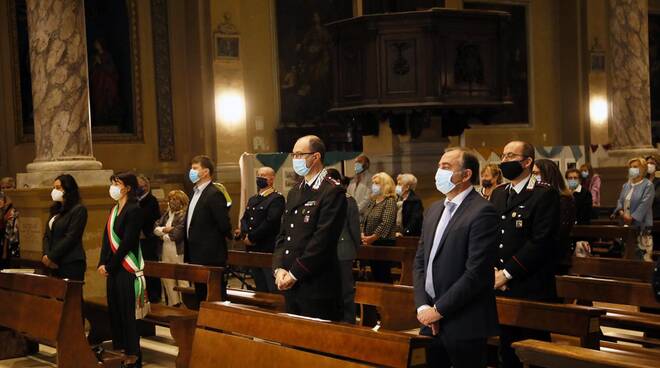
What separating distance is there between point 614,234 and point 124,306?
5.43 meters

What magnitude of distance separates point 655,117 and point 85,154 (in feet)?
55.0

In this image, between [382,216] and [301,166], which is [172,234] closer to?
[382,216]

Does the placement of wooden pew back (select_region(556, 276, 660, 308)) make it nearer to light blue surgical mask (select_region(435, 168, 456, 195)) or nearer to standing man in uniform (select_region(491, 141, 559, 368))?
standing man in uniform (select_region(491, 141, 559, 368))

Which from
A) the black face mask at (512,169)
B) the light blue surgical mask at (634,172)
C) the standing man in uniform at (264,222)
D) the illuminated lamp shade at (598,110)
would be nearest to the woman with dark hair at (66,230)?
the standing man in uniform at (264,222)

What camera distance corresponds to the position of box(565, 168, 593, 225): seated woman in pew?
39.8ft

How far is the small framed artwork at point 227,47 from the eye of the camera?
16375mm

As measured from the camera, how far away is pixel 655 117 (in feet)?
76.5

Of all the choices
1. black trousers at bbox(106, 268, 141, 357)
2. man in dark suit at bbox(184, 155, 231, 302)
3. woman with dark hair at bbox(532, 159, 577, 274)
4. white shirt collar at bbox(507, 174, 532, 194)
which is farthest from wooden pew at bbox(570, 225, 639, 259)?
black trousers at bbox(106, 268, 141, 357)

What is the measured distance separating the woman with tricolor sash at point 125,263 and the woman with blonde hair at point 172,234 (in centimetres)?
282

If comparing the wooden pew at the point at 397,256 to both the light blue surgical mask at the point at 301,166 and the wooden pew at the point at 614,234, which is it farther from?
the light blue surgical mask at the point at 301,166

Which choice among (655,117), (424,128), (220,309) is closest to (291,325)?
(220,309)

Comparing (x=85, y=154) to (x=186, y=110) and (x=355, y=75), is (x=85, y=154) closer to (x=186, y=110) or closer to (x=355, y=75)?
(x=355, y=75)

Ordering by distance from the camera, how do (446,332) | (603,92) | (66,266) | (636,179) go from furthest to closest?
(603,92) → (636,179) → (66,266) → (446,332)

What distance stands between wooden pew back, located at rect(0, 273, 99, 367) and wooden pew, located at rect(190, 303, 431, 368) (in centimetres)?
165
